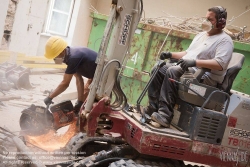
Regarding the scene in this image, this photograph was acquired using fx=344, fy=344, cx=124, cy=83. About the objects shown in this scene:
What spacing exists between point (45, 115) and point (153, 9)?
874cm

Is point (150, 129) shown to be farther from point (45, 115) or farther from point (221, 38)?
point (45, 115)

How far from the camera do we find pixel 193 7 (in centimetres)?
1263

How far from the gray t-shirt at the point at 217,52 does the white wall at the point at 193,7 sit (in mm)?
8139

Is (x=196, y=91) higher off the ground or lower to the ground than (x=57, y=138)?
higher

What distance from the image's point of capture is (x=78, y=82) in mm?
5941

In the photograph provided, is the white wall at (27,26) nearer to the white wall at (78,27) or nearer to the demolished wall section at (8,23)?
the demolished wall section at (8,23)

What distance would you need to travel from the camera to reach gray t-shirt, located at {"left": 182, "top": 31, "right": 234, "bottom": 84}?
13.5 ft

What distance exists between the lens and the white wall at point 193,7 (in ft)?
39.8

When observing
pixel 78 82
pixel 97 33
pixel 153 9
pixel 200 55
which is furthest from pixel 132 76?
pixel 153 9

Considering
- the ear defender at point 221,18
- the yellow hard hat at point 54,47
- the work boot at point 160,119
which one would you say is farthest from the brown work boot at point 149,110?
the yellow hard hat at point 54,47

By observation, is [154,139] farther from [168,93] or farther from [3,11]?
[3,11]

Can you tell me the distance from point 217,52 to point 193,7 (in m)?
8.89

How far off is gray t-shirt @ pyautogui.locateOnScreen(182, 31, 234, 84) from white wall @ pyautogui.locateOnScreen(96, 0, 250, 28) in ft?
26.7

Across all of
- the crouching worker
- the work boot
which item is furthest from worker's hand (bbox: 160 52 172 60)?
the crouching worker
